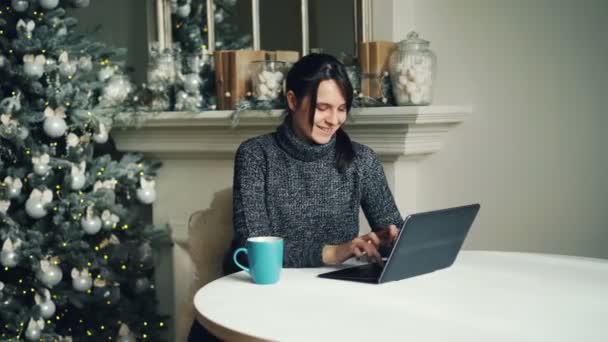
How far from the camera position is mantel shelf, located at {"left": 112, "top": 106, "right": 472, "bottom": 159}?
231cm

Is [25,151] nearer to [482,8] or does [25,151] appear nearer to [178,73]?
[178,73]

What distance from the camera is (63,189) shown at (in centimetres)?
271

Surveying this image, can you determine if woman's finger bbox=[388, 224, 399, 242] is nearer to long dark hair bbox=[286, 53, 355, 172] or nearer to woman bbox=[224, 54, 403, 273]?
woman bbox=[224, 54, 403, 273]

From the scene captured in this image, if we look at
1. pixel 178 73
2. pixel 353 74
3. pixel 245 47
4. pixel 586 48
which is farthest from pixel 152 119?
pixel 586 48

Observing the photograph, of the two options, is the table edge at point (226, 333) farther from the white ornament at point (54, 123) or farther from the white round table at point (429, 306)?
the white ornament at point (54, 123)

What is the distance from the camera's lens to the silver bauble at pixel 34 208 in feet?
8.62

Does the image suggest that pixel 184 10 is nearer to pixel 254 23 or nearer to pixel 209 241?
pixel 254 23

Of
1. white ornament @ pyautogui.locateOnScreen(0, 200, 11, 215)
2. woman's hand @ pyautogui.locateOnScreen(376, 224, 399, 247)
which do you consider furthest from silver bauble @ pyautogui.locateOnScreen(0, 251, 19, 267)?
woman's hand @ pyautogui.locateOnScreen(376, 224, 399, 247)

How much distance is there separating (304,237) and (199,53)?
0.98 meters

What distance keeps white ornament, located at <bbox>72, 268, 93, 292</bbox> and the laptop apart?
54.0 inches

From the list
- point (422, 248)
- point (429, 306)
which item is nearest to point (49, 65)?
point (422, 248)

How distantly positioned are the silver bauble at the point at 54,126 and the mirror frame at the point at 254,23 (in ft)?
1.53

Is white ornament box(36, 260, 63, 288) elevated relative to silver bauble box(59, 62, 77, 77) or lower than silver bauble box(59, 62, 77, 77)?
lower

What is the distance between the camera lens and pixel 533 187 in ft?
7.69
